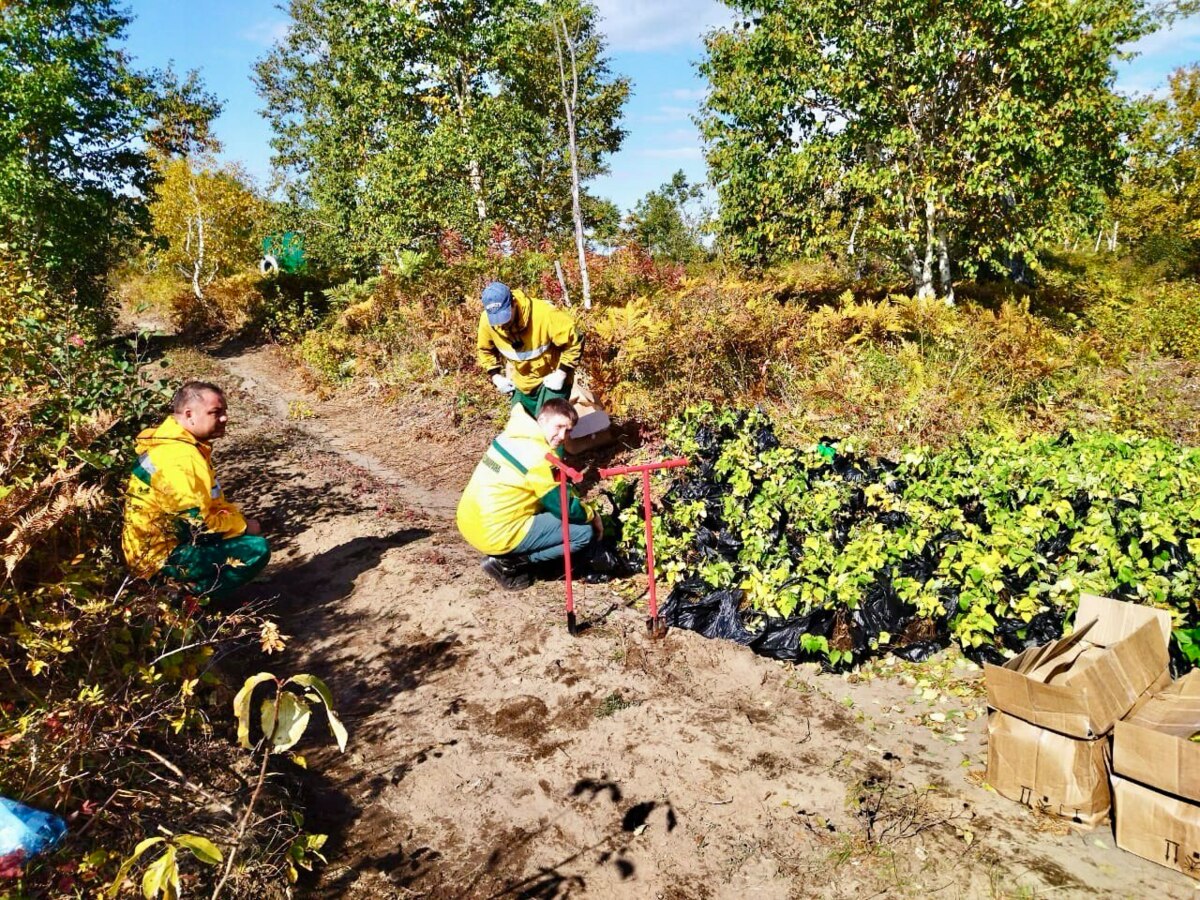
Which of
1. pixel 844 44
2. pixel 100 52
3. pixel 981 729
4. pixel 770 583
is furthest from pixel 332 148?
pixel 981 729

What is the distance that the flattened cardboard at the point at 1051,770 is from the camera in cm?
257

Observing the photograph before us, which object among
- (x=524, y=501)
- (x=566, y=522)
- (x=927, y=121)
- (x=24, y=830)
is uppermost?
(x=927, y=121)

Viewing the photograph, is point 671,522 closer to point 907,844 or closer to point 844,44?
point 907,844

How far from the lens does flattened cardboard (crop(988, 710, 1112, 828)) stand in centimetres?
257

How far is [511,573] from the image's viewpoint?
4.85m

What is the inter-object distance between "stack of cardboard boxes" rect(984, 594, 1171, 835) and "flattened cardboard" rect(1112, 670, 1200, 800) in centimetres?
6

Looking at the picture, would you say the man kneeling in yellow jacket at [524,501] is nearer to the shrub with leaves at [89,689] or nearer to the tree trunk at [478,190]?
the shrub with leaves at [89,689]

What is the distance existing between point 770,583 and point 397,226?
11008 millimetres

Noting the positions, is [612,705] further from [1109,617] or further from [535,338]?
[535,338]

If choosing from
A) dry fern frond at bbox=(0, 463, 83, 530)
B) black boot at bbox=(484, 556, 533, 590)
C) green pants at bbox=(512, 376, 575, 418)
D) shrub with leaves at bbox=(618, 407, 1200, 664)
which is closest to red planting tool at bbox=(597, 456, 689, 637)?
shrub with leaves at bbox=(618, 407, 1200, 664)

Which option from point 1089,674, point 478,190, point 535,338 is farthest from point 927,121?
point 1089,674

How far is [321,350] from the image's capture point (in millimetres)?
13234

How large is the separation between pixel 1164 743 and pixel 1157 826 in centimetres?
35

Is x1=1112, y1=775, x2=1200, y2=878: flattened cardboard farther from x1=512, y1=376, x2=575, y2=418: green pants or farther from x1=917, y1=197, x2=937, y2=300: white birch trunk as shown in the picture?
x1=917, y1=197, x2=937, y2=300: white birch trunk
